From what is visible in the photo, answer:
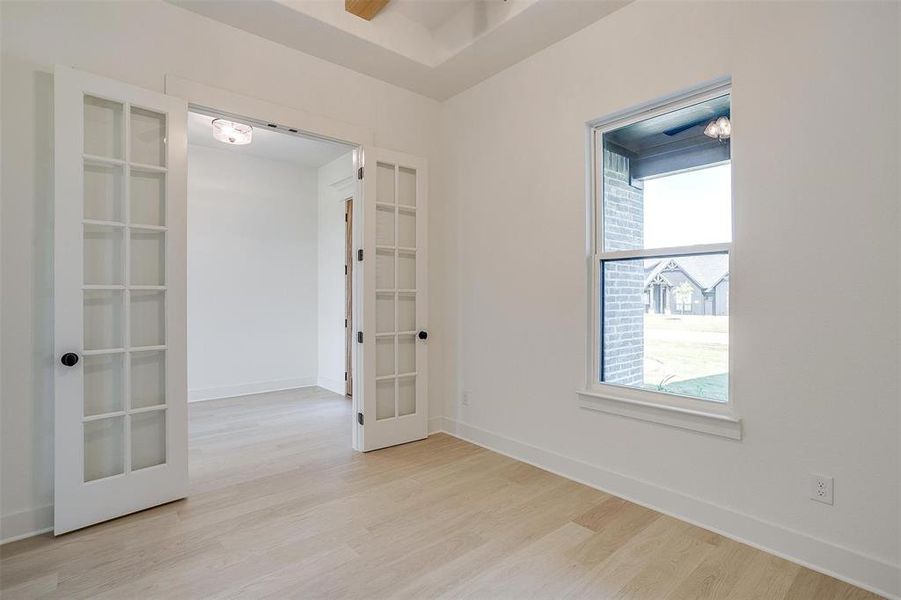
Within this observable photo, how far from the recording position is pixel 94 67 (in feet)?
8.02

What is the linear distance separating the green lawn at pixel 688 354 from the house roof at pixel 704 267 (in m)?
0.20

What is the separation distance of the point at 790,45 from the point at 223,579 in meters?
3.52

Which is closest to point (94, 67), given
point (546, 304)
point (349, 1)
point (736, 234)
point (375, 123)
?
point (349, 1)

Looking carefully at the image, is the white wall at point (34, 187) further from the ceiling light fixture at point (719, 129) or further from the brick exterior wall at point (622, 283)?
the ceiling light fixture at point (719, 129)


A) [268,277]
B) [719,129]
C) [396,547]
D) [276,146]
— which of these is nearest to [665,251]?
[719,129]

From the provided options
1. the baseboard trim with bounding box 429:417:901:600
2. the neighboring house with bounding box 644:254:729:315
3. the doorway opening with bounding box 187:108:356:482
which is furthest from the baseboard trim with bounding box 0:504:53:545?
the neighboring house with bounding box 644:254:729:315

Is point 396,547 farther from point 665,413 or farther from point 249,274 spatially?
point 249,274

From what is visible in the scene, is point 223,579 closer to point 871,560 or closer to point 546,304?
point 546,304

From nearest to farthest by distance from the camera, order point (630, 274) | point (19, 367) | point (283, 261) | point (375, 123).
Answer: point (19, 367)
point (630, 274)
point (375, 123)
point (283, 261)

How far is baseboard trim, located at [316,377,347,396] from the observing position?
18.3ft

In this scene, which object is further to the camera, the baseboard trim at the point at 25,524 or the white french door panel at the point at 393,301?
the white french door panel at the point at 393,301

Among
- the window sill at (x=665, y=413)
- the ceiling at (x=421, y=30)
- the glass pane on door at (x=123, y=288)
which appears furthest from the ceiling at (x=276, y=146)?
the window sill at (x=665, y=413)

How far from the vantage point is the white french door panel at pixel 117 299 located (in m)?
2.26

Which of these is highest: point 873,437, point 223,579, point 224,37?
point 224,37
